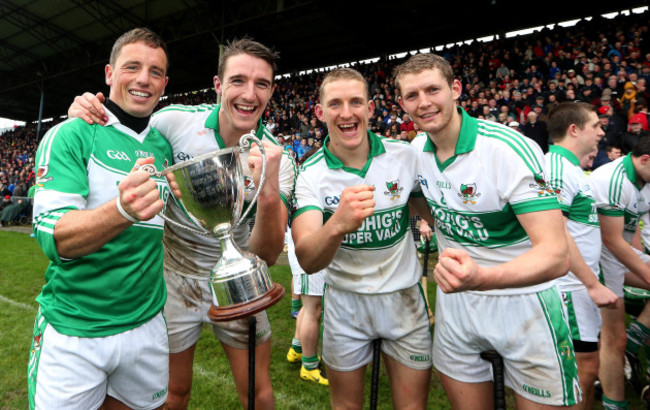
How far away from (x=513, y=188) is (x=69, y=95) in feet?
119

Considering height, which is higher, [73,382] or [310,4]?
[310,4]

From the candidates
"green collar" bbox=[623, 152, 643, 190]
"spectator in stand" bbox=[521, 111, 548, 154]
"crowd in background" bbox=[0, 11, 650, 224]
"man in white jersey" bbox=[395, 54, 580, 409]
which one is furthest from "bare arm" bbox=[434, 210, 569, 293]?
"spectator in stand" bbox=[521, 111, 548, 154]

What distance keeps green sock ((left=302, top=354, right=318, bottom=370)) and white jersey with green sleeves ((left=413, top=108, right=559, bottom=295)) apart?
199 cm

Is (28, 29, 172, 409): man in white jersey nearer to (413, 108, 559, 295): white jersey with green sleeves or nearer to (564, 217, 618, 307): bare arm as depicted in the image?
(413, 108, 559, 295): white jersey with green sleeves

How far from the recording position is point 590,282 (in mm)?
2285

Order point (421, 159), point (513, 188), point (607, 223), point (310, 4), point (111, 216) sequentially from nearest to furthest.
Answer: point (111, 216) → point (513, 188) → point (421, 159) → point (607, 223) → point (310, 4)

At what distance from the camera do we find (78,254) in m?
1.25

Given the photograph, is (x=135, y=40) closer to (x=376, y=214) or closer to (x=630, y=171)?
(x=376, y=214)

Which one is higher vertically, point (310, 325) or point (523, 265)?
point (523, 265)

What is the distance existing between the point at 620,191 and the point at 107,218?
133 inches

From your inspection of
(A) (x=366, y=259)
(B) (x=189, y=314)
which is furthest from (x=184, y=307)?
(A) (x=366, y=259)

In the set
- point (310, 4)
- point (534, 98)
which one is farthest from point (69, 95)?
point (534, 98)

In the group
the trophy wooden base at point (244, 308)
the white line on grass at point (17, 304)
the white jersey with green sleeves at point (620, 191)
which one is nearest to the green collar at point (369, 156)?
the trophy wooden base at point (244, 308)

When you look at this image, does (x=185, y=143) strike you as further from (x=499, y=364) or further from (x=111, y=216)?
(x=499, y=364)
